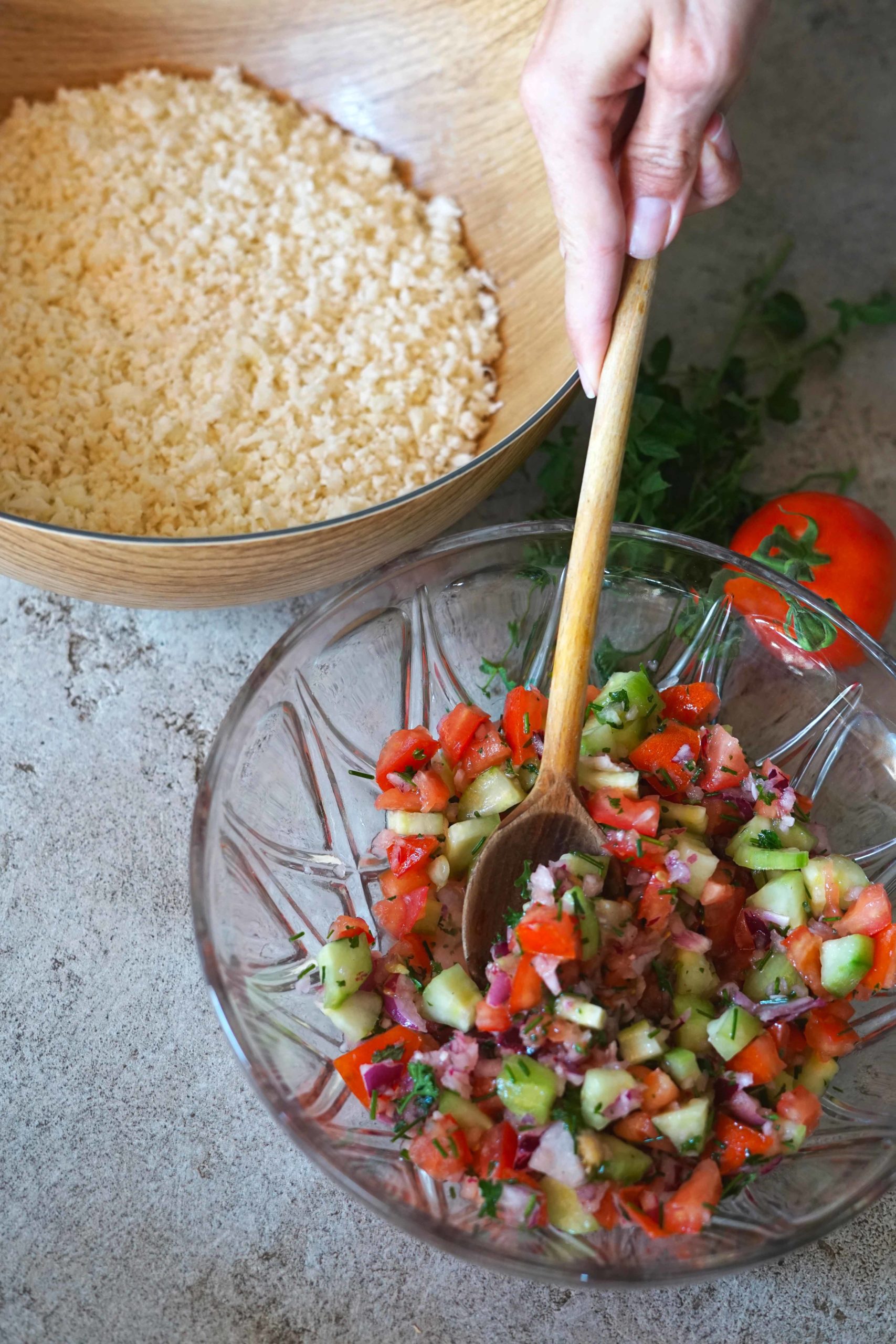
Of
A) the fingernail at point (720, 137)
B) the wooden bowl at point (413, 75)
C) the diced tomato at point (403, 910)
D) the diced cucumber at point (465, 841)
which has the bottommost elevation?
the diced tomato at point (403, 910)

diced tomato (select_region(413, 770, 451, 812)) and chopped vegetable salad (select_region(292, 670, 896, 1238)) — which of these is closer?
chopped vegetable salad (select_region(292, 670, 896, 1238))

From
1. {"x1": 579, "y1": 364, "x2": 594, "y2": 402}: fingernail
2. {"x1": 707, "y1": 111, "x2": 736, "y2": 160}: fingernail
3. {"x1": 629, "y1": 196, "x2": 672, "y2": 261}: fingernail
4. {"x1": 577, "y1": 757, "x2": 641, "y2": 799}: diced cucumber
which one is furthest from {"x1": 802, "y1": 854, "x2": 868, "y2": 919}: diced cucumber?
{"x1": 707, "y1": 111, "x2": 736, "y2": 160}: fingernail

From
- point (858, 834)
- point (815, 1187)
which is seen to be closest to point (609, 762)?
point (858, 834)

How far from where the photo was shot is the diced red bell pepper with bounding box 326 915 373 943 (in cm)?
129

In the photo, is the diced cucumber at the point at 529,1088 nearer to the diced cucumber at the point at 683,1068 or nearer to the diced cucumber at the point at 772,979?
the diced cucumber at the point at 683,1068

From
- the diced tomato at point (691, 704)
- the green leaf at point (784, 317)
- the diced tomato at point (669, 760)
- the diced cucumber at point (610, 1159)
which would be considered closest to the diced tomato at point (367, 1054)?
the diced cucumber at point (610, 1159)

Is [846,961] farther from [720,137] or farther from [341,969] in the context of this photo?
[720,137]

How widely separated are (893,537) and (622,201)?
0.75 metres

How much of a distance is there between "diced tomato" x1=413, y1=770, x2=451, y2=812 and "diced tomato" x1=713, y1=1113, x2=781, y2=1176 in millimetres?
470

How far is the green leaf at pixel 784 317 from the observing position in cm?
198

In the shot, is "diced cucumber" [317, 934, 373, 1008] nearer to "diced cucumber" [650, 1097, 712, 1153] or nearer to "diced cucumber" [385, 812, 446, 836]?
"diced cucumber" [385, 812, 446, 836]

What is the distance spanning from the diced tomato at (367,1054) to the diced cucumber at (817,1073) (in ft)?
1.41

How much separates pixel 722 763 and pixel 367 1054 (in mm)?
546

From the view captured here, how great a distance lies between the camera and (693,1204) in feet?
3.71
